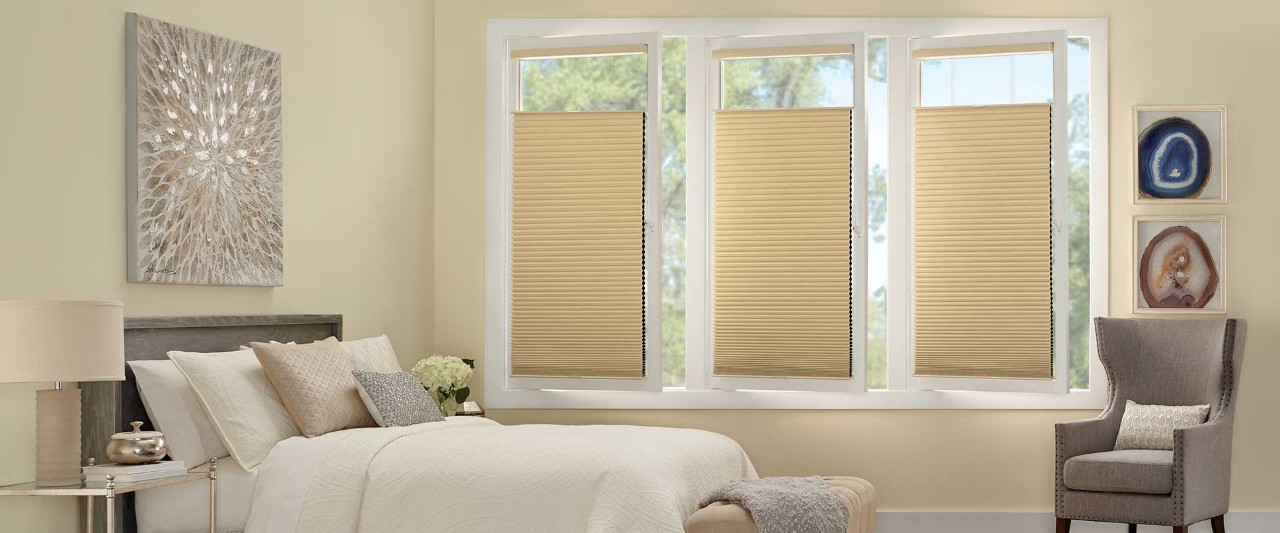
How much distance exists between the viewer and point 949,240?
5.24 metres

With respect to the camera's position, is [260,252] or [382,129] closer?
[260,252]

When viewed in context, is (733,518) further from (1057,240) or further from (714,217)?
(1057,240)

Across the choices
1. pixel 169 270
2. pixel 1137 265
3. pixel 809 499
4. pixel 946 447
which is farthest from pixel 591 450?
pixel 1137 265

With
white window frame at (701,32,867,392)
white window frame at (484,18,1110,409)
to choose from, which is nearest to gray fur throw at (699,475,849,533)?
white window frame at (701,32,867,392)

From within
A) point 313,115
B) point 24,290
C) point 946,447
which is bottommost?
point 946,447

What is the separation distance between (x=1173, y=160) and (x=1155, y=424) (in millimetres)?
1292

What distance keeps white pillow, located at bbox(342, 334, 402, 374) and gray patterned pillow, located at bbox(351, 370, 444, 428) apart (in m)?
0.15

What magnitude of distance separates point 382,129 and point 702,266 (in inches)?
62.8

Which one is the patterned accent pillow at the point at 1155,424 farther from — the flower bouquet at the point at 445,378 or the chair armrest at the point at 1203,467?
the flower bouquet at the point at 445,378

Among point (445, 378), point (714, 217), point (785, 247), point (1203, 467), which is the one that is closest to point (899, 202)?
point (785, 247)

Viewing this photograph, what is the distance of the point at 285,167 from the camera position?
433 centimetres

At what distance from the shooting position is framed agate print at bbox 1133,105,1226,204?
5133 mm

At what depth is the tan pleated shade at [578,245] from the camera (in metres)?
5.32

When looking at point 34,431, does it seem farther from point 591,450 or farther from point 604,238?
point 604,238
